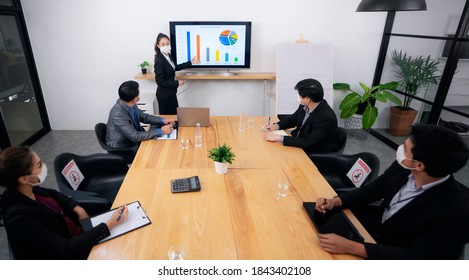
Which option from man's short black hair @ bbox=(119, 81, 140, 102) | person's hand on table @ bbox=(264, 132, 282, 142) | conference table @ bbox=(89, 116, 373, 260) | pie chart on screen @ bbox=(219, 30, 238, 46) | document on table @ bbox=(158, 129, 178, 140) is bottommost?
conference table @ bbox=(89, 116, 373, 260)

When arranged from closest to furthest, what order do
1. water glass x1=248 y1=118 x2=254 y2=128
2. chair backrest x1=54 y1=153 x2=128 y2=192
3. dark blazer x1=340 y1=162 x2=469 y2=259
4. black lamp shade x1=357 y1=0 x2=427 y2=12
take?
dark blazer x1=340 y1=162 x2=469 y2=259 → black lamp shade x1=357 y1=0 x2=427 y2=12 → chair backrest x1=54 y1=153 x2=128 y2=192 → water glass x1=248 y1=118 x2=254 y2=128

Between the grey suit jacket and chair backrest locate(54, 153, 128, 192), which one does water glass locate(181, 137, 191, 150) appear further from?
chair backrest locate(54, 153, 128, 192)

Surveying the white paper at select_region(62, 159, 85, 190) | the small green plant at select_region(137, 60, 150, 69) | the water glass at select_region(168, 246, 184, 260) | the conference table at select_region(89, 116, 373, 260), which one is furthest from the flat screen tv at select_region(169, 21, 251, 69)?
the water glass at select_region(168, 246, 184, 260)

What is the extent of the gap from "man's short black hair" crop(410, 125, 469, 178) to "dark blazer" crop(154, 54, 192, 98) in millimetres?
3277

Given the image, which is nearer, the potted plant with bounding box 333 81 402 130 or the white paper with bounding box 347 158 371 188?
the white paper with bounding box 347 158 371 188

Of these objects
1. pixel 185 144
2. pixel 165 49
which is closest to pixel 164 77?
pixel 165 49

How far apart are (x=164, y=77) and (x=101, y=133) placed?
1526mm

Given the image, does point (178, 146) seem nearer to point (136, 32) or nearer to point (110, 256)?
point (110, 256)

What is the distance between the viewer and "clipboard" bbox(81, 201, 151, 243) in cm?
144

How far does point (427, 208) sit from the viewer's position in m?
1.39

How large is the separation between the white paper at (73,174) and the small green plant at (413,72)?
475 centimetres

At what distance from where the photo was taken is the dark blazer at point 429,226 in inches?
49.6

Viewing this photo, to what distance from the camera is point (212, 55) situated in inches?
179

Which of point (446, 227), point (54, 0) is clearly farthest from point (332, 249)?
point (54, 0)
